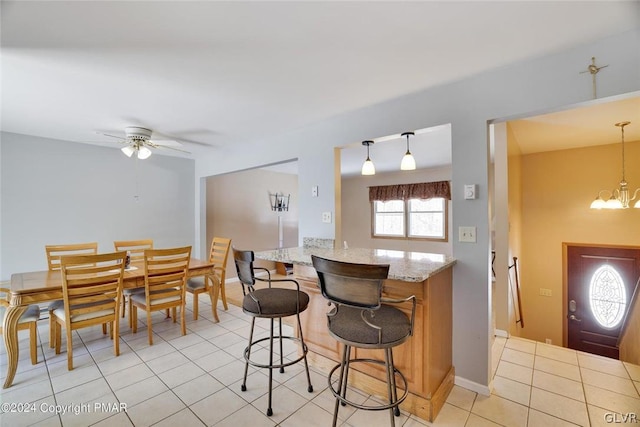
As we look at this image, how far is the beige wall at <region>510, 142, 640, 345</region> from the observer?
3.82 metres

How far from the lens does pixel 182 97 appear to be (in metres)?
2.35

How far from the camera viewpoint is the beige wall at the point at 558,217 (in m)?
3.82

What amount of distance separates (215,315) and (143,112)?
233 cm

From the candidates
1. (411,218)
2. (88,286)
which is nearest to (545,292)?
(411,218)

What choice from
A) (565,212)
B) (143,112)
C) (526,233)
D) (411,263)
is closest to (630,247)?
(565,212)

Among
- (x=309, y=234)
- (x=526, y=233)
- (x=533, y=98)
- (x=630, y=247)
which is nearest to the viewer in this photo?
(x=533, y=98)

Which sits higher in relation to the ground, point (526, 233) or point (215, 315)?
point (526, 233)

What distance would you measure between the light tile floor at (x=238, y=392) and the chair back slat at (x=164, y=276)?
0.49 metres

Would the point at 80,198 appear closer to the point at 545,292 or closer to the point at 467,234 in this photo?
the point at 467,234

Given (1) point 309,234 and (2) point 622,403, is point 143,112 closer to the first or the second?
(1) point 309,234

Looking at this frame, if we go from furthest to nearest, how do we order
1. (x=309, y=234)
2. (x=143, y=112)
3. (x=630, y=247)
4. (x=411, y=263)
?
(x=630, y=247) → (x=309, y=234) → (x=143, y=112) → (x=411, y=263)

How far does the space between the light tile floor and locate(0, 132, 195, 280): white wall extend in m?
1.53

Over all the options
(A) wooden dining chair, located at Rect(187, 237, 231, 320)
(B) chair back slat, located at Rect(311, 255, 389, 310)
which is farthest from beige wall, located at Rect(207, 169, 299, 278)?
(B) chair back slat, located at Rect(311, 255, 389, 310)

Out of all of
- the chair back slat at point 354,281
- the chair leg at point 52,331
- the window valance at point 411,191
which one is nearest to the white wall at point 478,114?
the chair back slat at point 354,281
